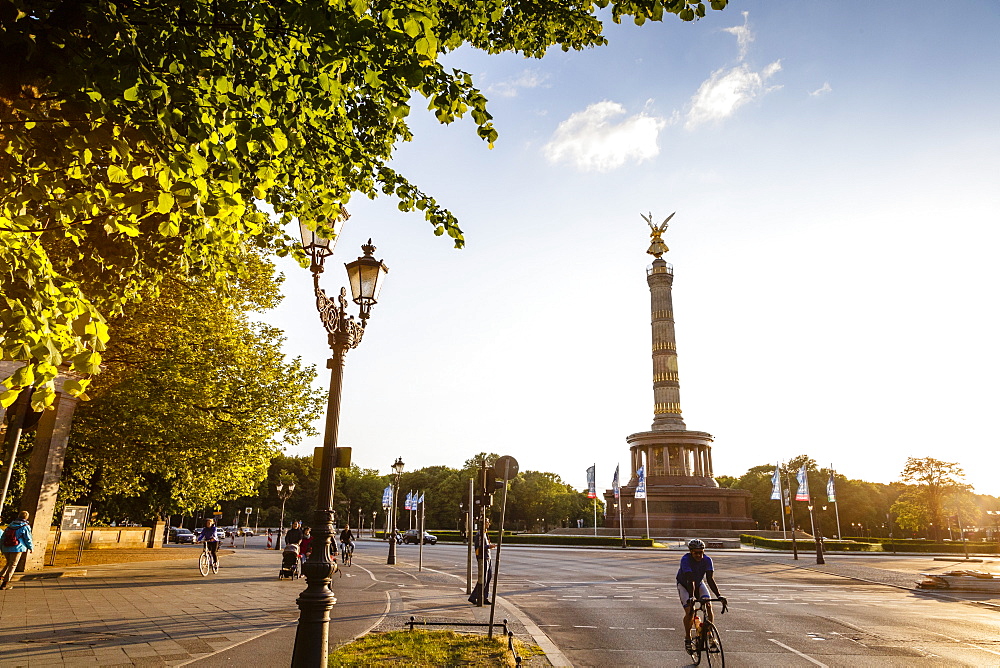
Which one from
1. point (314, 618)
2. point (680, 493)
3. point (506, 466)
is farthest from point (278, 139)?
point (680, 493)

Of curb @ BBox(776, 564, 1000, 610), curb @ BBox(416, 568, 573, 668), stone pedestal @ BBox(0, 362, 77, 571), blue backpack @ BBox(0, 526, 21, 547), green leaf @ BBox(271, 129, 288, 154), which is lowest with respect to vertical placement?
curb @ BBox(776, 564, 1000, 610)

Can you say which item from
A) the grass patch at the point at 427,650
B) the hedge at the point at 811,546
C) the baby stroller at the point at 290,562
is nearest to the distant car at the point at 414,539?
the hedge at the point at 811,546

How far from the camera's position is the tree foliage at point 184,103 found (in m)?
4.70

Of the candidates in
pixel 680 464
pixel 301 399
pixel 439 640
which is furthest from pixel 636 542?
pixel 439 640

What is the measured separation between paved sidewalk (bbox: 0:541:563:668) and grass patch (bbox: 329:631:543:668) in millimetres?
503

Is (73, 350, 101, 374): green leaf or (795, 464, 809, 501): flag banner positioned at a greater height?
(795, 464, 809, 501): flag banner

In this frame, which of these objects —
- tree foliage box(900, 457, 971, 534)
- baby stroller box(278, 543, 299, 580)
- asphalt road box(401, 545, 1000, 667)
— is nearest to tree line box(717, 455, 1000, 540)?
tree foliage box(900, 457, 971, 534)

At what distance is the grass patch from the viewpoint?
7.44 m

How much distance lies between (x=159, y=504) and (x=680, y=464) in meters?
51.6

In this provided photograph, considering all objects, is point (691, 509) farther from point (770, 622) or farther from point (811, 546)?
point (770, 622)

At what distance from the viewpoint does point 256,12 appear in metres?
5.25

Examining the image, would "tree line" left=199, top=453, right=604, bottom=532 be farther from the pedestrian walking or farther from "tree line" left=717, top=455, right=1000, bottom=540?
the pedestrian walking

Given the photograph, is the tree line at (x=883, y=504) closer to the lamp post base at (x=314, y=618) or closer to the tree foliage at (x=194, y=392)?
the tree foliage at (x=194, y=392)

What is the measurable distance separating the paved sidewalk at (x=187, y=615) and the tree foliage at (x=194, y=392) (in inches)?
140
